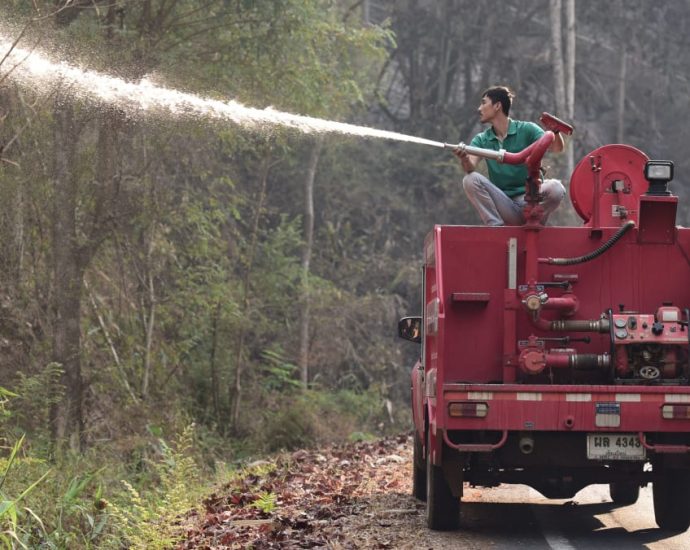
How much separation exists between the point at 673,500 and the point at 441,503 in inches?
72.7

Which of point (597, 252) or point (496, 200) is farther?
point (496, 200)

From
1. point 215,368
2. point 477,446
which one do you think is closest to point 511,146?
point 477,446

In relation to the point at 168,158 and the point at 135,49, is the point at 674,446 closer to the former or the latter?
the point at 135,49

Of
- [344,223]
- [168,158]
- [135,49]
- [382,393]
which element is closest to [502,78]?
[344,223]

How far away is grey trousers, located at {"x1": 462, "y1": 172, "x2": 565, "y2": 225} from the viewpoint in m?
9.50

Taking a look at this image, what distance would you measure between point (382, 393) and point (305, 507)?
16.6m

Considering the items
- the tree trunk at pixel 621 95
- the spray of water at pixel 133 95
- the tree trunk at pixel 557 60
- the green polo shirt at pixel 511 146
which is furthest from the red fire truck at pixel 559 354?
the tree trunk at pixel 621 95

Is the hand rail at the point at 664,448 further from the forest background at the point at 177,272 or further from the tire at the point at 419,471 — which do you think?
the forest background at the point at 177,272

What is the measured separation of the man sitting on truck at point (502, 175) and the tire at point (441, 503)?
196cm

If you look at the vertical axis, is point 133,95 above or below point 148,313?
above

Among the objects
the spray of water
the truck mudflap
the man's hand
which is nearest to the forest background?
the spray of water

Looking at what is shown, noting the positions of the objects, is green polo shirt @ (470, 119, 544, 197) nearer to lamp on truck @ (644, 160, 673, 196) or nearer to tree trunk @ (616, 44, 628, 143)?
lamp on truck @ (644, 160, 673, 196)

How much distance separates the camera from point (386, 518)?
945 centimetres

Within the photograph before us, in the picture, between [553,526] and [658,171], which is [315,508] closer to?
[553,526]
